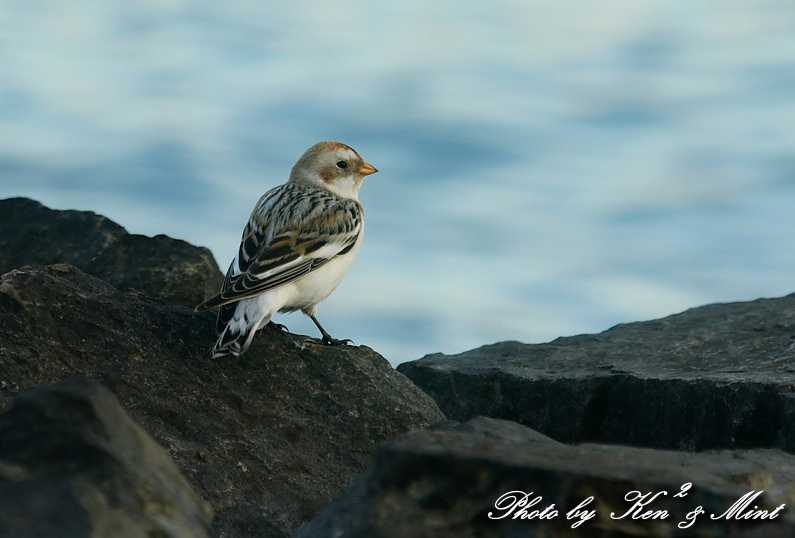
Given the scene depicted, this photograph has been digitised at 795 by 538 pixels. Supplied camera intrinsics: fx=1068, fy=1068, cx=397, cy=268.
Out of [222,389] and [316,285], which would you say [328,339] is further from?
[222,389]

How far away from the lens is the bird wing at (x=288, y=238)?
6629 mm

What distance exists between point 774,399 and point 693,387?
0.54 meters

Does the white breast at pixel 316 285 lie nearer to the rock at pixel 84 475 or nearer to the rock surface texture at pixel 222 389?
the rock surface texture at pixel 222 389

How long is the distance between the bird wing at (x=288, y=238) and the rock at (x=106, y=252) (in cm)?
110

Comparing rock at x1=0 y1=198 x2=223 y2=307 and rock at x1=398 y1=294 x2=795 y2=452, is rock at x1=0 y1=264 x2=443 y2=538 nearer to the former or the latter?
rock at x1=398 y1=294 x2=795 y2=452

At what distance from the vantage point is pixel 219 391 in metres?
5.93

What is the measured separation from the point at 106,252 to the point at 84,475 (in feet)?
20.8

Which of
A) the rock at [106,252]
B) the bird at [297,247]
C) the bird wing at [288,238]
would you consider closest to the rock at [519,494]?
the bird at [297,247]

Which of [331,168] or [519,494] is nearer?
[519,494]

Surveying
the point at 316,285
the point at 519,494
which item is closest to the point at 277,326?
the point at 316,285

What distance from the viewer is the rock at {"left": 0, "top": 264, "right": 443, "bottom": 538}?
543cm

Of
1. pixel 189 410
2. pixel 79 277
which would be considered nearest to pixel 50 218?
pixel 79 277

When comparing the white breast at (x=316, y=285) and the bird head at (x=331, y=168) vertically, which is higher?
the bird head at (x=331, y=168)

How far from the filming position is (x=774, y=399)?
659cm
